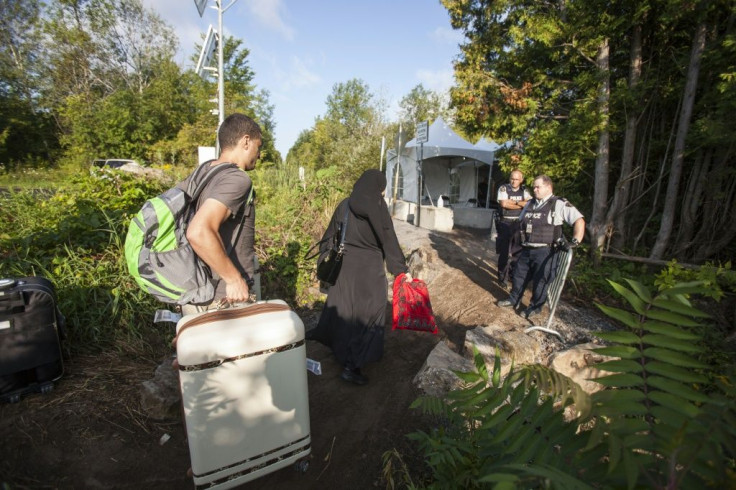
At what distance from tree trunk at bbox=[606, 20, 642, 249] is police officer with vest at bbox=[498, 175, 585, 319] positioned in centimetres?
213

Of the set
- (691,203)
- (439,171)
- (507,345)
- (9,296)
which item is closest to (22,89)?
(439,171)

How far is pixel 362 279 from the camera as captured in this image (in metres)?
3.47

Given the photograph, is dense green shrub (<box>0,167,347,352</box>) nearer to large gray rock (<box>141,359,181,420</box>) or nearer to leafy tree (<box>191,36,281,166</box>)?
large gray rock (<box>141,359,181,420</box>)

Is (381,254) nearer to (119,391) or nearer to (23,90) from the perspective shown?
(119,391)

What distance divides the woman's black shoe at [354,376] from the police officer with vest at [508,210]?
3.63m

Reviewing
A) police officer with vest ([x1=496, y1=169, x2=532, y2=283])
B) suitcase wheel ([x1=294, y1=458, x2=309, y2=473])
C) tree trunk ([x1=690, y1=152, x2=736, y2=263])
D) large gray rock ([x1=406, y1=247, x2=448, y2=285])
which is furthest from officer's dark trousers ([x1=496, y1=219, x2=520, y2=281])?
suitcase wheel ([x1=294, y1=458, x2=309, y2=473])

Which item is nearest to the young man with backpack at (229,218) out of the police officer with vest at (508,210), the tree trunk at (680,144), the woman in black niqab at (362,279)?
the woman in black niqab at (362,279)

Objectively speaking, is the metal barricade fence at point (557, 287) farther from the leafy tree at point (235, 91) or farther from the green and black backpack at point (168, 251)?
the leafy tree at point (235, 91)

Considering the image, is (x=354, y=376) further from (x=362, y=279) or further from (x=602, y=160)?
(x=602, y=160)

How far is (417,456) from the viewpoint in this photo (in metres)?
2.40

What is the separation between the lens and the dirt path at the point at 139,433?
91.2 inches

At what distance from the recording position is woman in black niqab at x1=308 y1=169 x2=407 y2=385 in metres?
3.36

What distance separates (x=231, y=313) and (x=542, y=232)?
13.6 feet

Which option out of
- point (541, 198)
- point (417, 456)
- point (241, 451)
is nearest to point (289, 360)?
point (241, 451)
